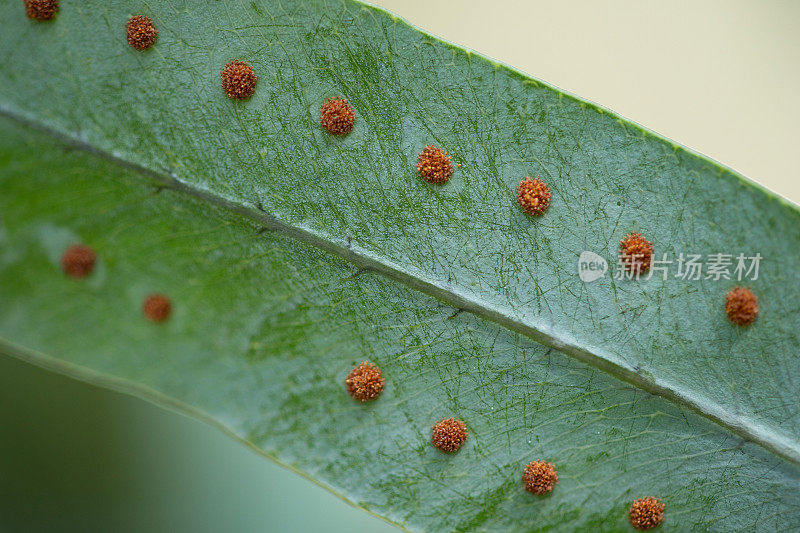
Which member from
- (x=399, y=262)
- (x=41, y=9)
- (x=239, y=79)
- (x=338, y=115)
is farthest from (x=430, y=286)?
(x=41, y=9)

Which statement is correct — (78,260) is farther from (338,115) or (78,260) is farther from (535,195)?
(535,195)

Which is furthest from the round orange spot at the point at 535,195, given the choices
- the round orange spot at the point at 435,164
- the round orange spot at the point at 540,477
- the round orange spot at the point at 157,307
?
the round orange spot at the point at 157,307

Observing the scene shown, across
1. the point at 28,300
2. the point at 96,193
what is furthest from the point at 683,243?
the point at 28,300

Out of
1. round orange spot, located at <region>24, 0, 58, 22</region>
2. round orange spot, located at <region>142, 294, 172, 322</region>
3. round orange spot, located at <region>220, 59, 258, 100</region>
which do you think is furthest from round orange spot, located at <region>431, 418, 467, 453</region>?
round orange spot, located at <region>24, 0, 58, 22</region>

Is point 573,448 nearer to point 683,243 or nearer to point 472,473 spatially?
point 472,473

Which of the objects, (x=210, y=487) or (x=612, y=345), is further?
(x=210, y=487)

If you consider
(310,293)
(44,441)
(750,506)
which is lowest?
(44,441)

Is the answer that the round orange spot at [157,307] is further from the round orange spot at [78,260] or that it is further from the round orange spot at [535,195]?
the round orange spot at [535,195]
